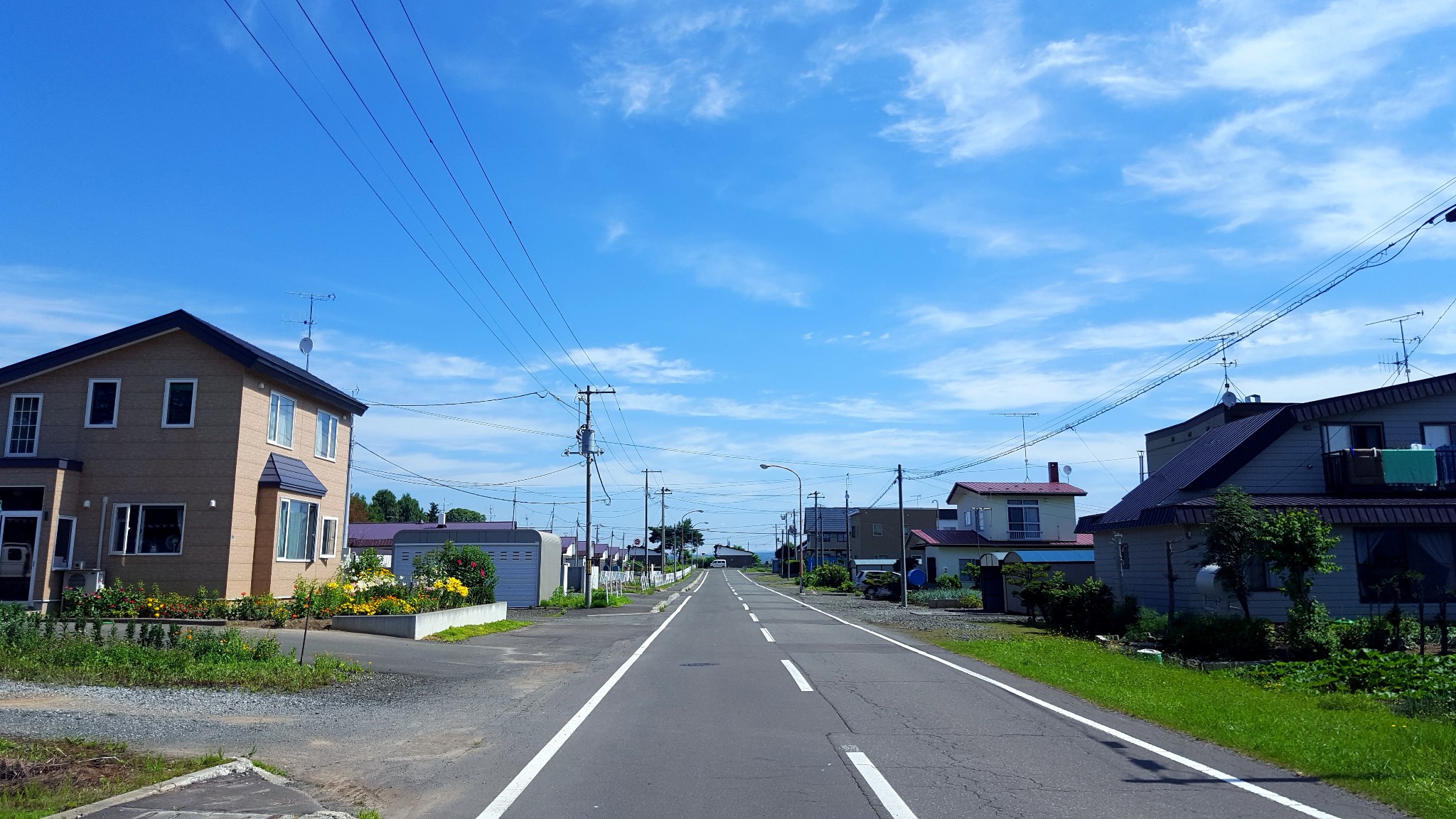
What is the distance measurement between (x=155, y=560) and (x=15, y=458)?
4.06 m

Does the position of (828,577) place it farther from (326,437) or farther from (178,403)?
(178,403)

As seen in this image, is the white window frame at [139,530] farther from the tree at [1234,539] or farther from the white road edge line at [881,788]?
the tree at [1234,539]

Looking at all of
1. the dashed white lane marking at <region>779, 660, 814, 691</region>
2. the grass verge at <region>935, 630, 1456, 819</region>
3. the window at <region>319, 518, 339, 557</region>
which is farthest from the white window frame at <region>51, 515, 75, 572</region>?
the grass verge at <region>935, 630, 1456, 819</region>

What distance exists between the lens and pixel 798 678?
50.0ft

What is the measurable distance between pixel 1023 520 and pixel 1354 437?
32.5m

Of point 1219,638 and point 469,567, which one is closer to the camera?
point 1219,638

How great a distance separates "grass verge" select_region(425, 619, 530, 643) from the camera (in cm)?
2220

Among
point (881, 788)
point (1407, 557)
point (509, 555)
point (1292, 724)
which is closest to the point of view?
point (881, 788)

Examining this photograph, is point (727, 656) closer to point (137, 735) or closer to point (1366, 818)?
point (137, 735)

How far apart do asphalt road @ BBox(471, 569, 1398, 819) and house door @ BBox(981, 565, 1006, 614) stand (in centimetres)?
2481

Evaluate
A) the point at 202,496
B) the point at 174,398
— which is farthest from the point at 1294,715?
the point at 174,398

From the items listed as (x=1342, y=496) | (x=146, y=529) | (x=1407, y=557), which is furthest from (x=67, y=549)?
(x=1407, y=557)

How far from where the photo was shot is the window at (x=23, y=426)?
24.4 meters

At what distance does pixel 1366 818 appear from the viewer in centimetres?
666
